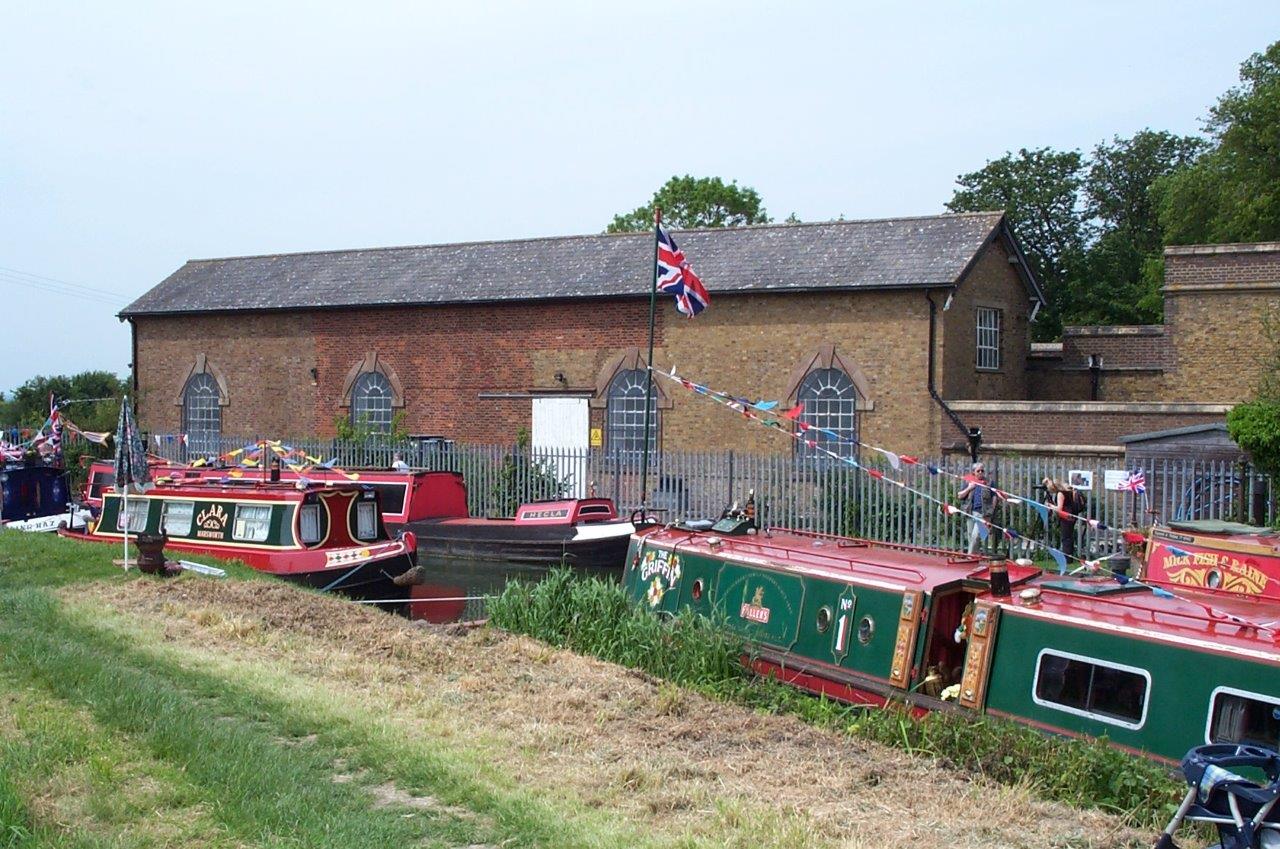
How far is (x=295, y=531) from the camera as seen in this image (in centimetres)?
1895

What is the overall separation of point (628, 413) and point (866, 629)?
19.0 metres

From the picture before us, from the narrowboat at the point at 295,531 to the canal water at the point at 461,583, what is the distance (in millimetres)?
726

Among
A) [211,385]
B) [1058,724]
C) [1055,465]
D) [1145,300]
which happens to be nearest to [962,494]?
[1055,465]

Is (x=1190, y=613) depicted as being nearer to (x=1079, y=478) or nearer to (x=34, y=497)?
(x=1079, y=478)

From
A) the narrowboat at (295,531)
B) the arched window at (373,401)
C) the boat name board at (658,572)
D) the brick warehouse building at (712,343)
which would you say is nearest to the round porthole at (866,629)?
the boat name board at (658,572)

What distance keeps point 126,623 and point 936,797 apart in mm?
8263

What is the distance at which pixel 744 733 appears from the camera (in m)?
8.64

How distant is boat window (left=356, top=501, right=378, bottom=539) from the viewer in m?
19.8

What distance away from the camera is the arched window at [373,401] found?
106ft

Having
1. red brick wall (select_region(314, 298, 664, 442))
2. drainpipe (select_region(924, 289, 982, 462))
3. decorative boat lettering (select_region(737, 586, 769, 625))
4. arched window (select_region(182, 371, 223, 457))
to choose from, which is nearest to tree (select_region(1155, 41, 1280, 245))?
drainpipe (select_region(924, 289, 982, 462))

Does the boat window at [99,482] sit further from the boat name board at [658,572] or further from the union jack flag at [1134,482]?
the union jack flag at [1134,482]

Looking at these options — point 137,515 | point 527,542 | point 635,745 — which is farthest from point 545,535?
point 635,745

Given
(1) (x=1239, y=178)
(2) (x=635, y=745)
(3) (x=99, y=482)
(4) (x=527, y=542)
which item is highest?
(1) (x=1239, y=178)

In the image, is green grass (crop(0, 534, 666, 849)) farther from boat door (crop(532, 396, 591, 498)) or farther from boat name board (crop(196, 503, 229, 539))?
boat door (crop(532, 396, 591, 498))
